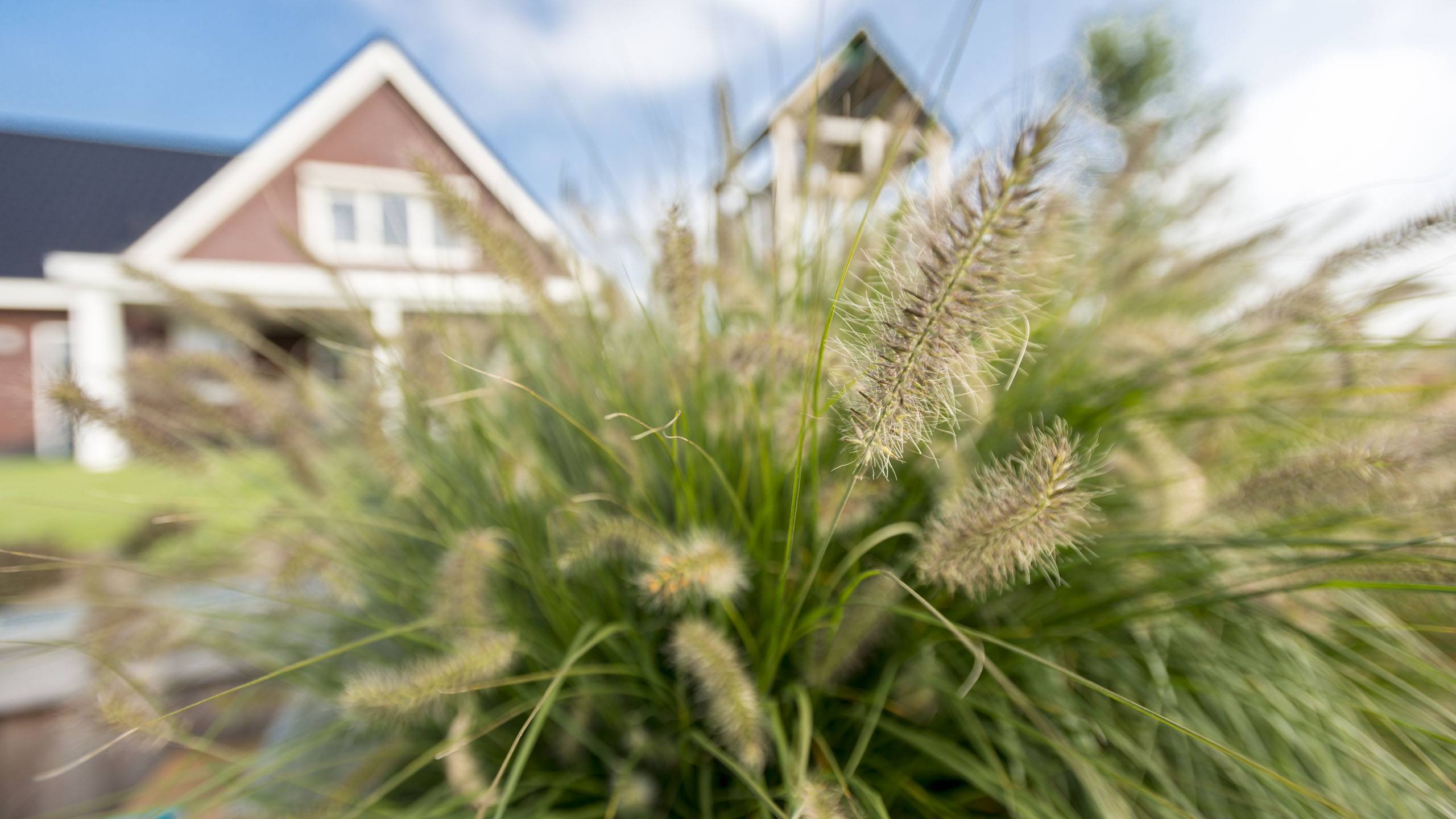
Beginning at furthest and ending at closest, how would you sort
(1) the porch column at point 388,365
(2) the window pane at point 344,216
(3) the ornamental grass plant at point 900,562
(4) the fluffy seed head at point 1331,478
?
(2) the window pane at point 344,216, (1) the porch column at point 388,365, (4) the fluffy seed head at point 1331,478, (3) the ornamental grass plant at point 900,562

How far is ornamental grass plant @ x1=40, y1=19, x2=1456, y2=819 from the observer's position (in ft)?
1.53

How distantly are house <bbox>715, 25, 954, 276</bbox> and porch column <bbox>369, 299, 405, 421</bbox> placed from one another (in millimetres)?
473

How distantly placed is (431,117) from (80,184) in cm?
521

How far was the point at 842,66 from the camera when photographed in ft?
3.04

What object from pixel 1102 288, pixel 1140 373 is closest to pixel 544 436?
pixel 1140 373

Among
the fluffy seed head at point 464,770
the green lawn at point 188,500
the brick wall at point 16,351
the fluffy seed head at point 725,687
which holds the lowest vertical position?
the fluffy seed head at point 464,770

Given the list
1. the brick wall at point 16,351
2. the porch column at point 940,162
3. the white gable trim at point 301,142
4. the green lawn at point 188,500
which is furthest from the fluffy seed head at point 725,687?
the brick wall at point 16,351

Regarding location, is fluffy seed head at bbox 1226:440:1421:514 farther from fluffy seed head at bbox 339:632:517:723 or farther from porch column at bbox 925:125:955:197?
fluffy seed head at bbox 339:632:517:723

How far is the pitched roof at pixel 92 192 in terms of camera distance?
22.1 feet

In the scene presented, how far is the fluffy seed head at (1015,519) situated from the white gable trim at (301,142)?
7291 millimetres

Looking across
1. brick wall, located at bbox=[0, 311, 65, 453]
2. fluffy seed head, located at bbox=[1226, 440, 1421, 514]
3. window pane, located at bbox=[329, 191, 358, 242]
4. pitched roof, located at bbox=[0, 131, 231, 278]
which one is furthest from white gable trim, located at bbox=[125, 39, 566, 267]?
fluffy seed head, located at bbox=[1226, 440, 1421, 514]

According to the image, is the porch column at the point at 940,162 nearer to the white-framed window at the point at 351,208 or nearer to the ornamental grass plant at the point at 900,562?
the ornamental grass plant at the point at 900,562

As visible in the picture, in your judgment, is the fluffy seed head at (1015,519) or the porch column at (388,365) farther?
the porch column at (388,365)

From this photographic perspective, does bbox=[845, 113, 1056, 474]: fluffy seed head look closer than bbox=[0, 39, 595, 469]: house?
Yes
